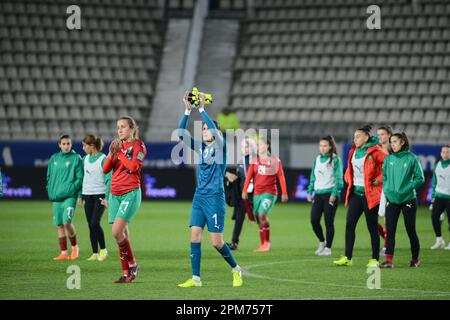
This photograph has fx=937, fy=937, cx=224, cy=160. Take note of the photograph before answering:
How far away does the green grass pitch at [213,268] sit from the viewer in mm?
11781

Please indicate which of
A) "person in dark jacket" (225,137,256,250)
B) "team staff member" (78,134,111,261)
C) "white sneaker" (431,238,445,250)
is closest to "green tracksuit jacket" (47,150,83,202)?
"team staff member" (78,134,111,261)

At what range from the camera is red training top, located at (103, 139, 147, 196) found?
12.6 m

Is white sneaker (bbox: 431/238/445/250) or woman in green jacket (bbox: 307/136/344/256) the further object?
white sneaker (bbox: 431/238/445/250)

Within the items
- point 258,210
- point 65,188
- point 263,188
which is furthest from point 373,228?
point 65,188

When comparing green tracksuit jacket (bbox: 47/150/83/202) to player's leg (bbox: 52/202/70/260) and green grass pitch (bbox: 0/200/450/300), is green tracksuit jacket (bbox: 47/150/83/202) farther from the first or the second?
green grass pitch (bbox: 0/200/450/300)

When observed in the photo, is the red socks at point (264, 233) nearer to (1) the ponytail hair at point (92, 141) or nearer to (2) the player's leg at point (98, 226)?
(2) the player's leg at point (98, 226)

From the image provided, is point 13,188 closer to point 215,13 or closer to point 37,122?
point 37,122

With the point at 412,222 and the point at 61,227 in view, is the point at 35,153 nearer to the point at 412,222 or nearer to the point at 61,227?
the point at 61,227

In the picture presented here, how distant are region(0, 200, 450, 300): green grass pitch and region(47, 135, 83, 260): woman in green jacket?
56 cm

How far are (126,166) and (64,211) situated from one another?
13.2ft

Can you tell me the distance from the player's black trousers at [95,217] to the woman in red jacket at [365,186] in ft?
13.5

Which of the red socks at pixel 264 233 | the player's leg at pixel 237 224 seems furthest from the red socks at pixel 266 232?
Answer: the player's leg at pixel 237 224
